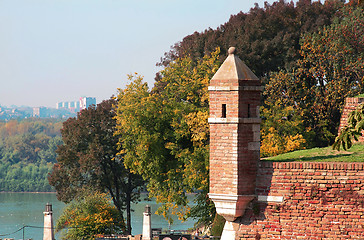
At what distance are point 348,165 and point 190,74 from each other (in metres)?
21.5

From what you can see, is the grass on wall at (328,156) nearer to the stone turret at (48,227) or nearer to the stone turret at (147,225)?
the stone turret at (147,225)

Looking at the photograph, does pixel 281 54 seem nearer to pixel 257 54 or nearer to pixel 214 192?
pixel 257 54

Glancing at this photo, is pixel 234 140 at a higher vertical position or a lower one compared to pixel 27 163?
higher

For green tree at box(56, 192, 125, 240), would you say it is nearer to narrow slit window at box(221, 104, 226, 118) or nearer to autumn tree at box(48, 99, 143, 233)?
autumn tree at box(48, 99, 143, 233)

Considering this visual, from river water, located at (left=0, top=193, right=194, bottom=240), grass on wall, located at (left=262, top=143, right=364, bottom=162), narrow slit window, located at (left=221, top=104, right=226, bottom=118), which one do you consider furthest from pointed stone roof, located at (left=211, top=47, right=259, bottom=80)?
river water, located at (left=0, top=193, right=194, bottom=240)

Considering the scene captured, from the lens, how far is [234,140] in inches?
510

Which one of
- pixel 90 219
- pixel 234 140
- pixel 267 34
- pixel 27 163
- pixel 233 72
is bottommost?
pixel 27 163

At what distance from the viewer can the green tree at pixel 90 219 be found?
35.5 metres

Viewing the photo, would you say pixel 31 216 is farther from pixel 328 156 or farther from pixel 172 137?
pixel 328 156

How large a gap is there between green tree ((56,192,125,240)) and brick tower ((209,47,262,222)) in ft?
75.4

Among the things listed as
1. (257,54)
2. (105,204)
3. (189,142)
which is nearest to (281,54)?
(257,54)

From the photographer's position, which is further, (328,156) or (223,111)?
(328,156)

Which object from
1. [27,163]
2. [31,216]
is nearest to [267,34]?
[31,216]

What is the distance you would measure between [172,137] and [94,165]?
1208cm
